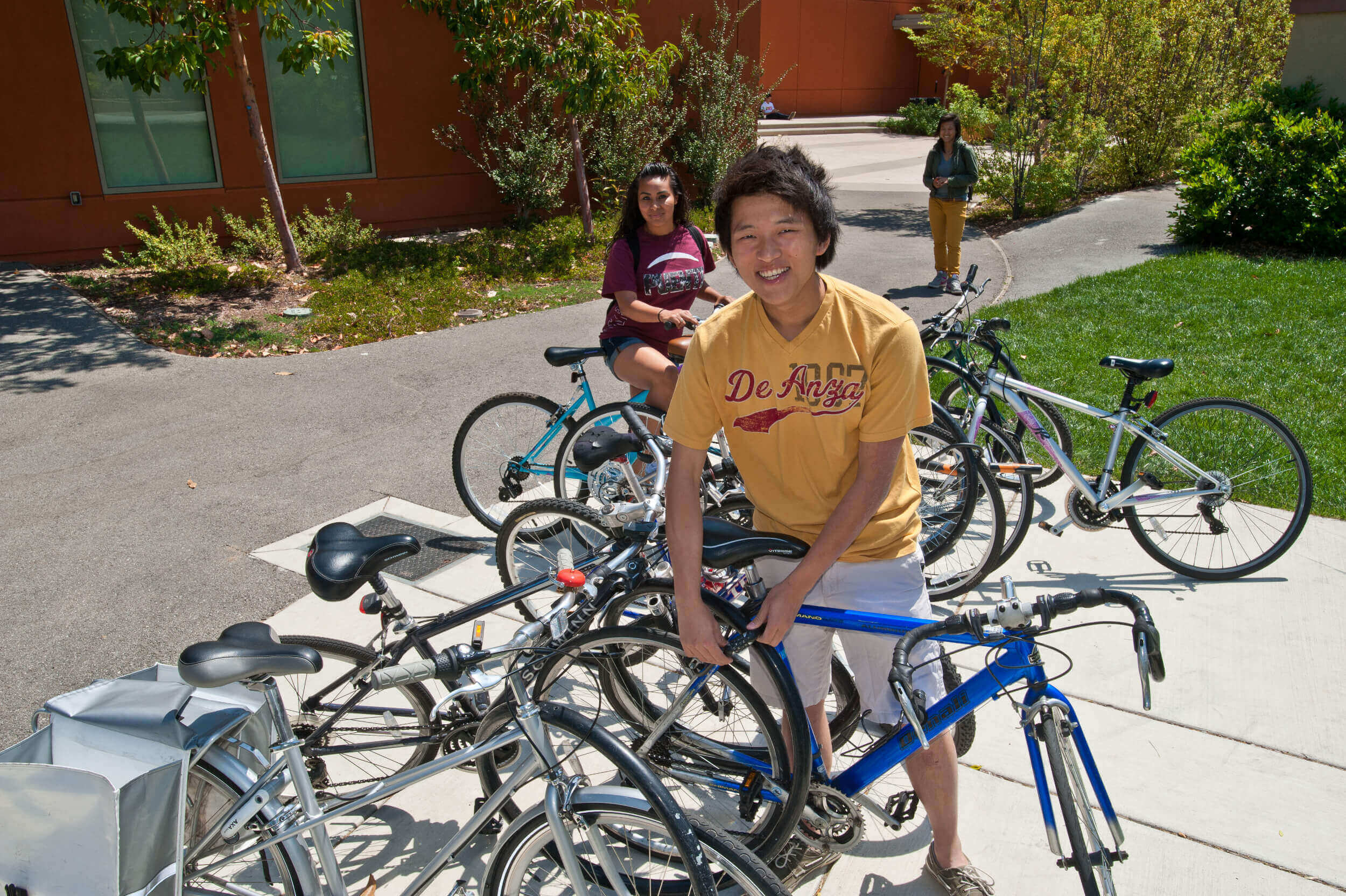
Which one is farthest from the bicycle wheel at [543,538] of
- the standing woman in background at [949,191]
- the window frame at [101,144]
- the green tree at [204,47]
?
the window frame at [101,144]

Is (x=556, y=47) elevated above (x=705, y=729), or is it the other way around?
(x=556, y=47)

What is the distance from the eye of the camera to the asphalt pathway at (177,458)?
13.9ft

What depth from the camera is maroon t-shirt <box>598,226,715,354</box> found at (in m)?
4.82

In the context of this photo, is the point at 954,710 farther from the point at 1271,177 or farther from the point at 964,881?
the point at 1271,177

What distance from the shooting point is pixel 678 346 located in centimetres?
465

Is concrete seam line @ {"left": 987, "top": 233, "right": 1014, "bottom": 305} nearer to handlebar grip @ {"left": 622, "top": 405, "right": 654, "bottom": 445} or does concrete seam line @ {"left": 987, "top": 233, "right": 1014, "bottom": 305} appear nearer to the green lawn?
the green lawn

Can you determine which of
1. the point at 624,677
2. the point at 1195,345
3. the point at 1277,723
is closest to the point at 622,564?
the point at 624,677

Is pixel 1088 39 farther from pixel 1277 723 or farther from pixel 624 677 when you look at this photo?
pixel 624 677

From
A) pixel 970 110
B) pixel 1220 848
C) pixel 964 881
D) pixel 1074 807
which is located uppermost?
pixel 970 110

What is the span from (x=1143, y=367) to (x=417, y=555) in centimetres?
359

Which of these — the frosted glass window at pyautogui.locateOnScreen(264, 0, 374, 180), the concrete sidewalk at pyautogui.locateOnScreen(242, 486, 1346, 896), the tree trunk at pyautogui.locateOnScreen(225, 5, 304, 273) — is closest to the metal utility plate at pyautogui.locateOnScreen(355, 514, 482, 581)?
the concrete sidewalk at pyautogui.locateOnScreen(242, 486, 1346, 896)

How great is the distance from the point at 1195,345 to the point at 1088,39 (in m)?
7.55

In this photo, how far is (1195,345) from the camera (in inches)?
309

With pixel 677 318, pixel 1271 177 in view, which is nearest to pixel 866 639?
pixel 677 318
